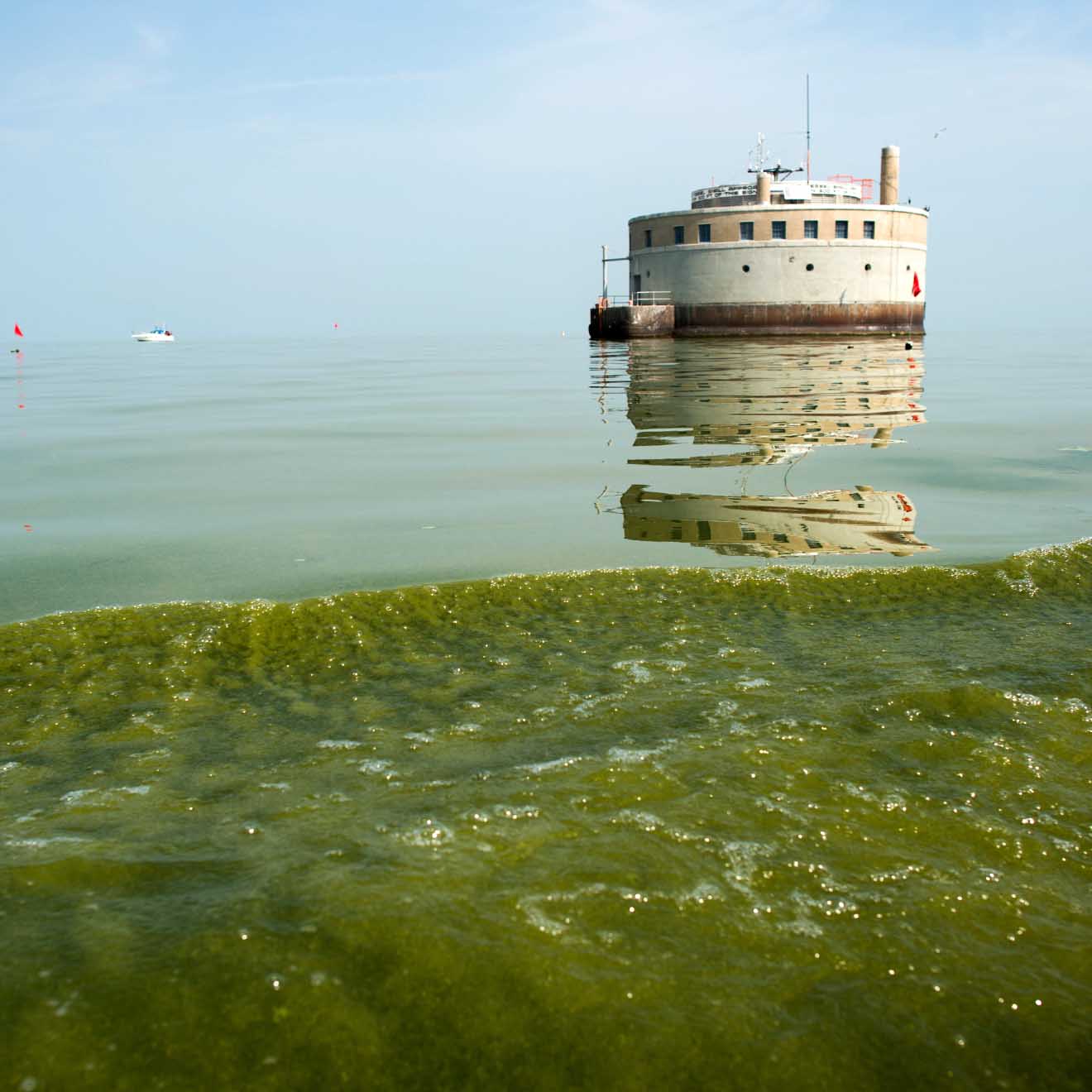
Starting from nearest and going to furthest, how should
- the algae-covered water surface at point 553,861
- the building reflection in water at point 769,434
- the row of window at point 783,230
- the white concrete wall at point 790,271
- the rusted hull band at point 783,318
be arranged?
the algae-covered water surface at point 553,861 < the building reflection in water at point 769,434 < the white concrete wall at point 790,271 < the row of window at point 783,230 < the rusted hull band at point 783,318

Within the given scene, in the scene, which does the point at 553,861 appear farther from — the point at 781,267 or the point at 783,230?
the point at 783,230

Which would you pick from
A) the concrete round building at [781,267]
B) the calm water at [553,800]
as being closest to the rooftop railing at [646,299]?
the concrete round building at [781,267]

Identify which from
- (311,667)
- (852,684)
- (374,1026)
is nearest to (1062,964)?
(374,1026)

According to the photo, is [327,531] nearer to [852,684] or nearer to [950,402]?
[852,684]

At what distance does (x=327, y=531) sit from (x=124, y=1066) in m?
6.25

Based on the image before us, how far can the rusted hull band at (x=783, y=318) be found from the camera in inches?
1847

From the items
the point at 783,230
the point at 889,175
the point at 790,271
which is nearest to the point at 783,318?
the point at 790,271

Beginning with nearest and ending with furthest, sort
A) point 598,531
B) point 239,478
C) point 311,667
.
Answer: point 311,667 < point 598,531 < point 239,478

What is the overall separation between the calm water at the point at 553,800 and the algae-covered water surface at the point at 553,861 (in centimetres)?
1

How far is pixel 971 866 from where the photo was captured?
8.98 ft

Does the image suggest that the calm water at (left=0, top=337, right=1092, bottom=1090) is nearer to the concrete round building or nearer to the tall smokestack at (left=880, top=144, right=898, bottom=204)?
the concrete round building

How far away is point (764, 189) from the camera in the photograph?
4772 centimetres

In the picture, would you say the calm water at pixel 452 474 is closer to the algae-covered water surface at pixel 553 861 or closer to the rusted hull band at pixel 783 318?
the algae-covered water surface at pixel 553 861

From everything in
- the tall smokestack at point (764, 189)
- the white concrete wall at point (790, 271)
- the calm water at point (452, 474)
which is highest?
the tall smokestack at point (764, 189)
